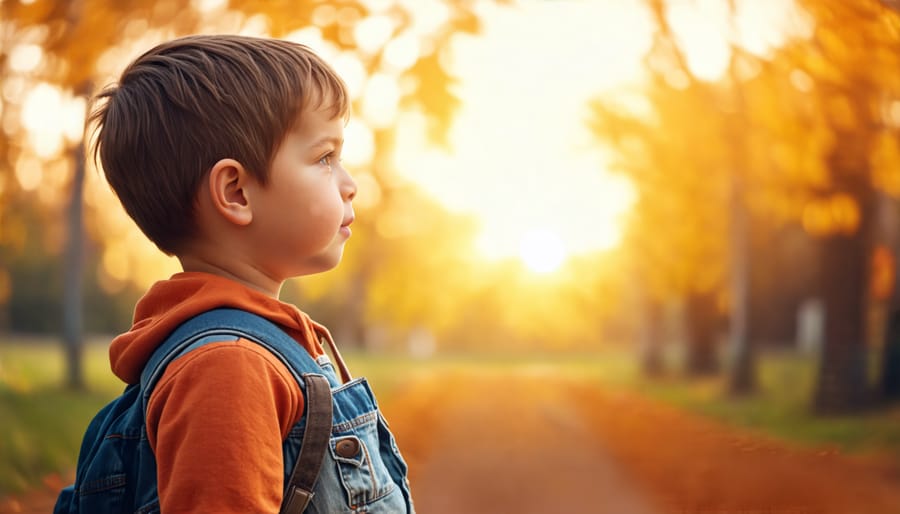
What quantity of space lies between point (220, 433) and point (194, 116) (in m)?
0.49

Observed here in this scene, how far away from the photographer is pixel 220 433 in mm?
1149

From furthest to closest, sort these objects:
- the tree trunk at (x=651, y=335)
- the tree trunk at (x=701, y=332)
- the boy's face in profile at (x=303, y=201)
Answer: the tree trunk at (x=651, y=335) < the tree trunk at (x=701, y=332) < the boy's face in profile at (x=303, y=201)

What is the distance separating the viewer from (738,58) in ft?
22.5

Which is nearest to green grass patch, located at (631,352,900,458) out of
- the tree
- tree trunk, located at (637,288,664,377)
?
tree trunk, located at (637,288,664,377)

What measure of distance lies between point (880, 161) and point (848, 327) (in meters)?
3.03

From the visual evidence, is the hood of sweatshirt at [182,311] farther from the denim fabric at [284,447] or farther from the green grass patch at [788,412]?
the green grass patch at [788,412]

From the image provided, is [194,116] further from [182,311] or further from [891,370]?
[891,370]

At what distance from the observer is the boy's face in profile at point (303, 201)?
1.37m

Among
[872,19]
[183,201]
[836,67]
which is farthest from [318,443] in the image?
[836,67]

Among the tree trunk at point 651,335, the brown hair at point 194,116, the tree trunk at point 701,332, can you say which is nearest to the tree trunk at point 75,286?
the brown hair at point 194,116

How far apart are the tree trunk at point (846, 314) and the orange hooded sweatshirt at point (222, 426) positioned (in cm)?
946

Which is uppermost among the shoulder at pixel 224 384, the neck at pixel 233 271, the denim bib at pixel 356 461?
the neck at pixel 233 271

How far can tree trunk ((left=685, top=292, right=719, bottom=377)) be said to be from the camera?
16250mm

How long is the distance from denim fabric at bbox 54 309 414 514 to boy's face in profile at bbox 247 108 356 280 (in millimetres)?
115
